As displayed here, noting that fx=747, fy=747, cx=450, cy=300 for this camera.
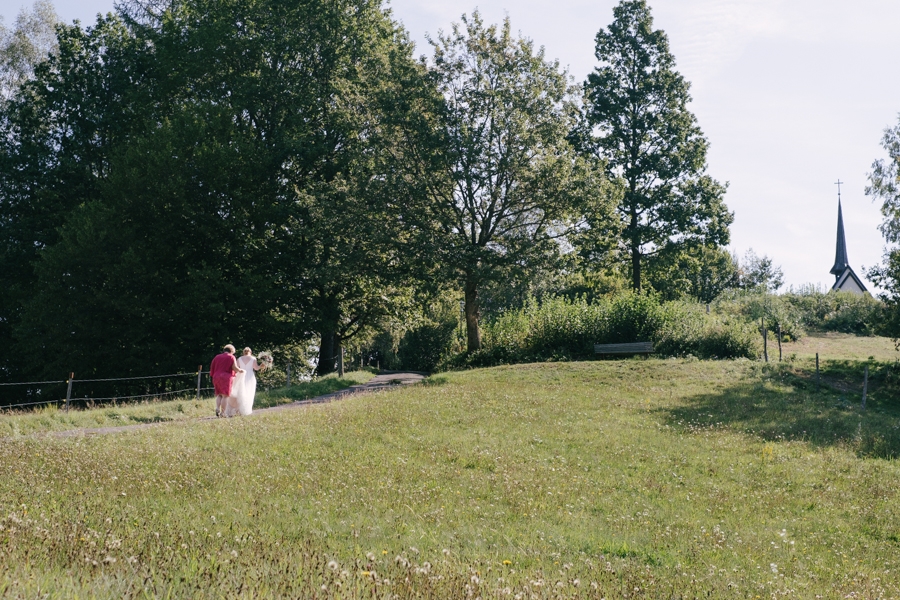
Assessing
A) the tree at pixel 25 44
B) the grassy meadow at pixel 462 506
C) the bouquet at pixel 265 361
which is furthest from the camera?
the tree at pixel 25 44

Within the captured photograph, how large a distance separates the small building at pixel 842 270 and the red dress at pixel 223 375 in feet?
295

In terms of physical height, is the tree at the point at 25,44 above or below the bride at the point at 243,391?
above

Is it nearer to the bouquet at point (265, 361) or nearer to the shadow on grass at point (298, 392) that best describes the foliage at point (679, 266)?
the shadow on grass at point (298, 392)

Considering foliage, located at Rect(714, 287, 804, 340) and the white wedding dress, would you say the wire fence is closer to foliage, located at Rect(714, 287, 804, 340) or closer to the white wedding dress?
the white wedding dress

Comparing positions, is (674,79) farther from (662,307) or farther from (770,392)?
(770,392)

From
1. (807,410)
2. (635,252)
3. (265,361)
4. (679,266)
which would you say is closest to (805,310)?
(679,266)

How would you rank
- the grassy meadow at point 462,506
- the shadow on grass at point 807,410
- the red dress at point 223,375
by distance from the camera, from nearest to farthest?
1. the grassy meadow at point 462,506
2. the shadow on grass at point 807,410
3. the red dress at point 223,375

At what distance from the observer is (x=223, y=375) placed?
21.8 metres

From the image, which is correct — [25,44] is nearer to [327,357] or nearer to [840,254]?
[327,357]

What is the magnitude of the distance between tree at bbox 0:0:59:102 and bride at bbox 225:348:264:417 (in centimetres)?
2840

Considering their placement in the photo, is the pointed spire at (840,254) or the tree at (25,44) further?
the pointed spire at (840,254)

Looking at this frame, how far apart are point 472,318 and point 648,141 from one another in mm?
16644

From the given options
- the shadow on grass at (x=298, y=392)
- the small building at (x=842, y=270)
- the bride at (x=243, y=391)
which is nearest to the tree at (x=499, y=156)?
the shadow on grass at (x=298, y=392)

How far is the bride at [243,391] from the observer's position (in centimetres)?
2195
